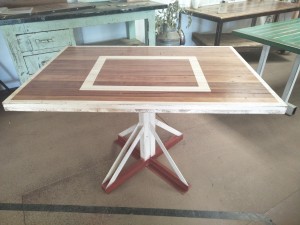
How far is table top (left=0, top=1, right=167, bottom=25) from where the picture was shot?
6.20ft

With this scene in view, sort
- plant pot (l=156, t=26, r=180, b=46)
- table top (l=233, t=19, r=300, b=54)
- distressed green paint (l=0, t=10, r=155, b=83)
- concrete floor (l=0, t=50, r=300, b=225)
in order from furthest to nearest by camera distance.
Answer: plant pot (l=156, t=26, r=180, b=46) → distressed green paint (l=0, t=10, r=155, b=83) → table top (l=233, t=19, r=300, b=54) → concrete floor (l=0, t=50, r=300, b=225)

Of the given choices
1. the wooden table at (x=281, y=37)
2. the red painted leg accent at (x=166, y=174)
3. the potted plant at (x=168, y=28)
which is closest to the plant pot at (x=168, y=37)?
the potted plant at (x=168, y=28)

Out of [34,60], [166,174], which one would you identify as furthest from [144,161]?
[34,60]

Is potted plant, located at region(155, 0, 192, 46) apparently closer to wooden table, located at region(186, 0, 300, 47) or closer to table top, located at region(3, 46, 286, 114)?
wooden table, located at region(186, 0, 300, 47)

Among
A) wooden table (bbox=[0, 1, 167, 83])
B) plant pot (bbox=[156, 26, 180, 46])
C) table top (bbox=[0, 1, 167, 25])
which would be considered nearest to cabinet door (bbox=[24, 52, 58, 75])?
wooden table (bbox=[0, 1, 167, 83])

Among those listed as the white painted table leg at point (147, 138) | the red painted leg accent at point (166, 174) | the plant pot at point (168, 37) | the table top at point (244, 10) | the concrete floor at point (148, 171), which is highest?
the table top at point (244, 10)

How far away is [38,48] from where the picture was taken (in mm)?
2057

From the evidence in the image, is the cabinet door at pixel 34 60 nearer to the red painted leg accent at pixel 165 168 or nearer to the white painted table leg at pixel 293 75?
the red painted leg accent at pixel 165 168

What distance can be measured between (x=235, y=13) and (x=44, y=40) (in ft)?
7.56

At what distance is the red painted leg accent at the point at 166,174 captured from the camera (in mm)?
1531

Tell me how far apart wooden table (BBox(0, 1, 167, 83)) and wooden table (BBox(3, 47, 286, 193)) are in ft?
1.92

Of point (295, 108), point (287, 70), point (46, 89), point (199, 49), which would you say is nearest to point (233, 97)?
point (199, 49)

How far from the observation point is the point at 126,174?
62.3 inches

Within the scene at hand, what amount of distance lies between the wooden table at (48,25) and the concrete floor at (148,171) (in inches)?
24.4
